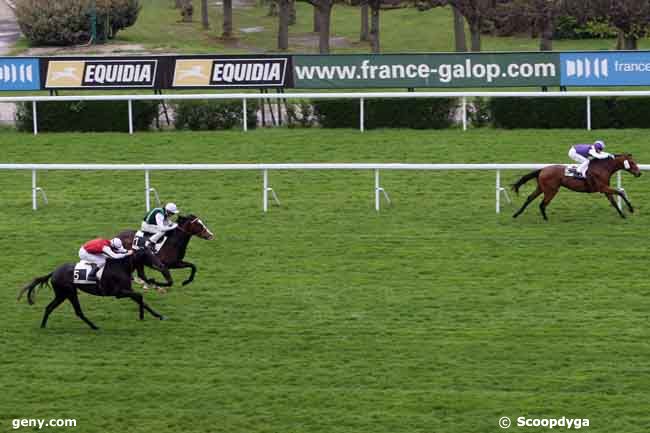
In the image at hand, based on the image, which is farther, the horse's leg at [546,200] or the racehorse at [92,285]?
the horse's leg at [546,200]

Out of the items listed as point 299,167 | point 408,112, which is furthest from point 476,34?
point 299,167

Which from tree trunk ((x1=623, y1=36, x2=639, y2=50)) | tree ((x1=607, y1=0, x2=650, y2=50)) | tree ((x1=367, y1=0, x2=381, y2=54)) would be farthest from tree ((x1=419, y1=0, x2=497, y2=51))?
tree trunk ((x1=623, y1=36, x2=639, y2=50))

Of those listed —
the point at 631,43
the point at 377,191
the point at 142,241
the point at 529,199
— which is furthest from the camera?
the point at 631,43

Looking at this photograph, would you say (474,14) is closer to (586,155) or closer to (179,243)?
(586,155)

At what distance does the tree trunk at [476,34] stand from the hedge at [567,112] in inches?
489

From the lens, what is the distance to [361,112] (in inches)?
713

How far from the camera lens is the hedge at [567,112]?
1773 cm

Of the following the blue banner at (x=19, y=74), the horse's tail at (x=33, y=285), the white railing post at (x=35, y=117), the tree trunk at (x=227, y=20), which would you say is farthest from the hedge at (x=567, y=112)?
the tree trunk at (x=227, y=20)

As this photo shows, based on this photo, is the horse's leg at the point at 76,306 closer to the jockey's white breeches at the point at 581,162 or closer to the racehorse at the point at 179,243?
the racehorse at the point at 179,243

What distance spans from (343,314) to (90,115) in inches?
371

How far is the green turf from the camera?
858 cm

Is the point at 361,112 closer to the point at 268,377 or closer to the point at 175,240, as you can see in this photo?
the point at 175,240

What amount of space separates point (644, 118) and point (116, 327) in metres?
9.90

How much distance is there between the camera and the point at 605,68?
1912cm
